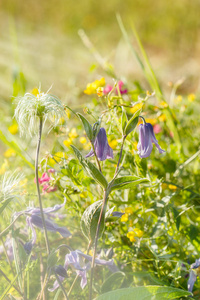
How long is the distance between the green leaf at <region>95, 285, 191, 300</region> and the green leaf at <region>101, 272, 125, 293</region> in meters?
0.12

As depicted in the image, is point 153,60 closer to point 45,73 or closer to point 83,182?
point 45,73

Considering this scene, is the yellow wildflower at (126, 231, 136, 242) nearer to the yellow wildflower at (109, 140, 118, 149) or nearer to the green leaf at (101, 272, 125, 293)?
the green leaf at (101, 272, 125, 293)

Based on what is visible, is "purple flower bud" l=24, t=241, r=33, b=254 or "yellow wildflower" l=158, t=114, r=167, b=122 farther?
"yellow wildflower" l=158, t=114, r=167, b=122

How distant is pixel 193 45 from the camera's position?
2.59 metres

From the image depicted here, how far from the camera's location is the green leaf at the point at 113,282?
0.65m

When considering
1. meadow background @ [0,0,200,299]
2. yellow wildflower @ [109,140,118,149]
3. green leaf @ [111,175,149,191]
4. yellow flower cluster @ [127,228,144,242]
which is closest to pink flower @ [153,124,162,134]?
meadow background @ [0,0,200,299]

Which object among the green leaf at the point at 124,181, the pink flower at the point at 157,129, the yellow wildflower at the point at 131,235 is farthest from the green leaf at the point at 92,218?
the pink flower at the point at 157,129

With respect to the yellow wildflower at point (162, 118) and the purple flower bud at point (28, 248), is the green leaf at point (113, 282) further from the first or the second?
the yellow wildflower at point (162, 118)

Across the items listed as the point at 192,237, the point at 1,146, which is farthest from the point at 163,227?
the point at 1,146

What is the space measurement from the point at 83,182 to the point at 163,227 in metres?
0.19

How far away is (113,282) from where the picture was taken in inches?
25.7

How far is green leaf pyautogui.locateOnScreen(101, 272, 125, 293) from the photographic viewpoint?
2.12 feet

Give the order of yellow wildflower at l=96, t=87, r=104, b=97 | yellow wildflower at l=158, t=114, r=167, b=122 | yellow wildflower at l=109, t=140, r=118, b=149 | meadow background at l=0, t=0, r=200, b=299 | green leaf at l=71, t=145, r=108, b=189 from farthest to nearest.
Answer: yellow wildflower at l=158, t=114, r=167, b=122, meadow background at l=0, t=0, r=200, b=299, yellow wildflower at l=109, t=140, r=118, b=149, yellow wildflower at l=96, t=87, r=104, b=97, green leaf at l=71, t=145, r=108, b=189

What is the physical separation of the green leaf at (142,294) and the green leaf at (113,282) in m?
0.12
